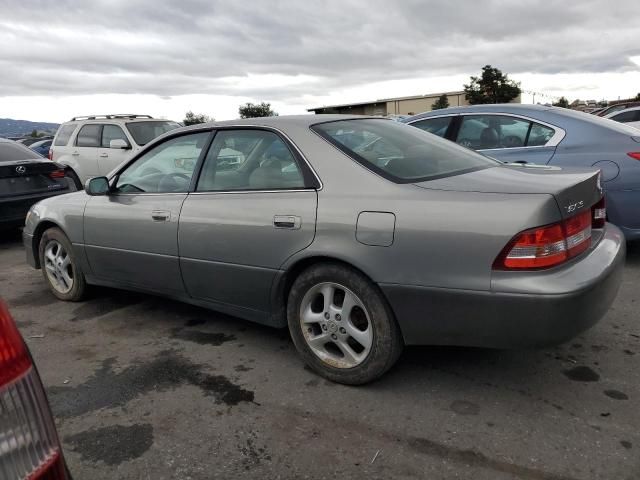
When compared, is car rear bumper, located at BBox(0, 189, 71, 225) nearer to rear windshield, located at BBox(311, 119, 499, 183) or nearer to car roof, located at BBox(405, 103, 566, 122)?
car roof, located at BBox(405, 103, 566, 122)

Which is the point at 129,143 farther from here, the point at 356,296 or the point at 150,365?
the point at 356,296

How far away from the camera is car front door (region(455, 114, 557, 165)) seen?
5.23m

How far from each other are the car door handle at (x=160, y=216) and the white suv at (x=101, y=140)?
22.1ft

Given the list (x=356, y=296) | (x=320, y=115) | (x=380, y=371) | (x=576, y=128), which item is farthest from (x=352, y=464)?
(x=576, y=128)

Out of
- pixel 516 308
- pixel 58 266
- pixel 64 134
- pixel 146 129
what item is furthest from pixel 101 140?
A: pixel 516 308

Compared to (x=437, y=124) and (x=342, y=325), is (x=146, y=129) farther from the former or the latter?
(x=342, y=325)

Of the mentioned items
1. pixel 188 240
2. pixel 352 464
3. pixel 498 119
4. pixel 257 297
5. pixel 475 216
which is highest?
pixel 498 119

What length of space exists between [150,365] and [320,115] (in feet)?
6.23

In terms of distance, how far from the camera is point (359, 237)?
279 centimetres

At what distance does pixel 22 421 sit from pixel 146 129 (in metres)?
10.1

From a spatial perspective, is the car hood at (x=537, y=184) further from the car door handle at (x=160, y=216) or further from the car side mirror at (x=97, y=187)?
the car side mirror at (x=97, y=187)

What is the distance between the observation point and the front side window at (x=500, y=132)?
530 centimetres

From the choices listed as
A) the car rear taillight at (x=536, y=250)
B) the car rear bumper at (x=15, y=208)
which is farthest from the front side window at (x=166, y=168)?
the car rear bumper at (x=15, y=208)

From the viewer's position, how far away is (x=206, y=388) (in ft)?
10.1
